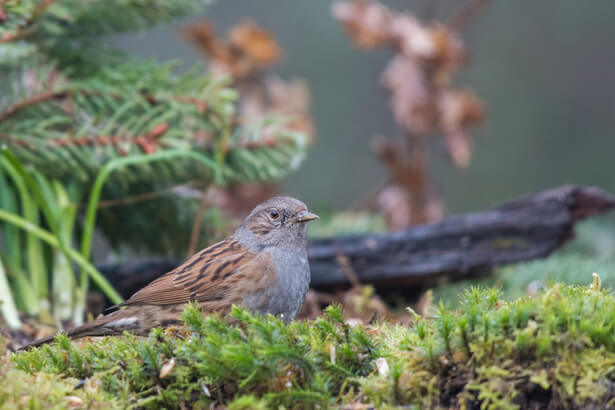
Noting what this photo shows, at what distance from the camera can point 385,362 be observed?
1.86m

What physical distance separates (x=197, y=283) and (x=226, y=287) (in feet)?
0.46

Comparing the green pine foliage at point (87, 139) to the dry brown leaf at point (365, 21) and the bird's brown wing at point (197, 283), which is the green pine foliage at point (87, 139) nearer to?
the bird's brown wing at point (197, 283)

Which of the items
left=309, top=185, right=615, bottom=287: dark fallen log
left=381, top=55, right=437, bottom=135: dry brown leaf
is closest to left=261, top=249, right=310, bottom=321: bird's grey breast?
left=309, top=185, right=615, bottom=287: dark fallen log

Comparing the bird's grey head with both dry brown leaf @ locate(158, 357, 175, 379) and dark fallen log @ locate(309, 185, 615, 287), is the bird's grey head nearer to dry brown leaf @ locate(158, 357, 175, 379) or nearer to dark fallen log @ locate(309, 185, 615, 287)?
dark fallen log @ locate(309, 185, 615, 287)

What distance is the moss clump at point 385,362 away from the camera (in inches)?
64.2

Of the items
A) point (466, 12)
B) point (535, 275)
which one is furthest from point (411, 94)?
point (535, 275)

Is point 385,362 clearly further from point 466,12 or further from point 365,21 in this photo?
point 466,12

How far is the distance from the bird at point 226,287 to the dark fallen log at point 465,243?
3.56 feet

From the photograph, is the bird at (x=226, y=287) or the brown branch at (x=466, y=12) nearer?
the bird at (x=226, y=287)

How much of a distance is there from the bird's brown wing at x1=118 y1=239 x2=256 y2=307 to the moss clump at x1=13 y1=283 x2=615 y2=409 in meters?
0.93

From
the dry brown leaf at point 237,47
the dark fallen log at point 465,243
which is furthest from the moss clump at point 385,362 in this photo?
the dry brown leaf at point 237,47

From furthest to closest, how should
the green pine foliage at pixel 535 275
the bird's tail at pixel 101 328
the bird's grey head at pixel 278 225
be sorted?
the green pine foliage at pixel 535 275 < the bird's grey head at pixel 278 225 < the bird's tail at pixel 101 328

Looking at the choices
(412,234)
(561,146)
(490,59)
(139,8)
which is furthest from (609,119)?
(139,8)

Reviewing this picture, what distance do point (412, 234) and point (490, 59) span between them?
343 inches
